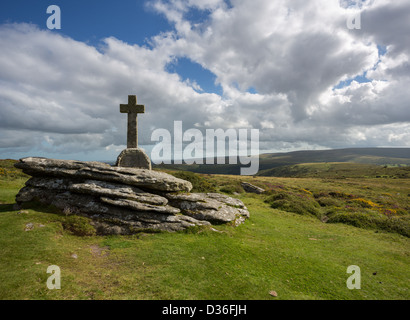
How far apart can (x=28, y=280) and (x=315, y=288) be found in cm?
1235

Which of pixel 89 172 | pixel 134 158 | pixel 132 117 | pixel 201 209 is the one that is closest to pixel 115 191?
pixel 89 172

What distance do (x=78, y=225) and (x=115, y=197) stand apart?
291cm

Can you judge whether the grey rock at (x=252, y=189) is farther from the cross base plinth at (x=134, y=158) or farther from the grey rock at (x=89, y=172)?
the grey rock at (x=89, y=172)

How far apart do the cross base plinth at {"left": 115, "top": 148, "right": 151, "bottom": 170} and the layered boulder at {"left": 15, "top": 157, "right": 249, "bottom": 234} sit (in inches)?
109

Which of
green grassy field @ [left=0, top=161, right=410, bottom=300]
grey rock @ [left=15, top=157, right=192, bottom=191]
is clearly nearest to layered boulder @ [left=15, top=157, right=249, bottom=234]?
grey rock @ [left=15, top=157, right=192, bottom=191]

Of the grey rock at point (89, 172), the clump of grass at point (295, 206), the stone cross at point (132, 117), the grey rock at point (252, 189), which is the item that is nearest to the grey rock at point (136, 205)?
the grey rock at point (89, 172)

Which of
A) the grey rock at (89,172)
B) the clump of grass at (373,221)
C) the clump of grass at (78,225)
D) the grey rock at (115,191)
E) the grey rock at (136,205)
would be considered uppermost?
the grey rock at (89,172)

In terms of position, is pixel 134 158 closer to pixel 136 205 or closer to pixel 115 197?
pixel 115 197

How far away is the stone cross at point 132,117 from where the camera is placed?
2056 centimetres

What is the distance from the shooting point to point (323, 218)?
85.0ft

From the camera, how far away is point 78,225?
522 inches

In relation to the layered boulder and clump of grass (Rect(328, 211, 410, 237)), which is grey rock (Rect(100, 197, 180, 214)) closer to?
the layered boulder

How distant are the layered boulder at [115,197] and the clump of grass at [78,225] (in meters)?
0.45

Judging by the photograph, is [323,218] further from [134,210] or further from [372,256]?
[134,210]
